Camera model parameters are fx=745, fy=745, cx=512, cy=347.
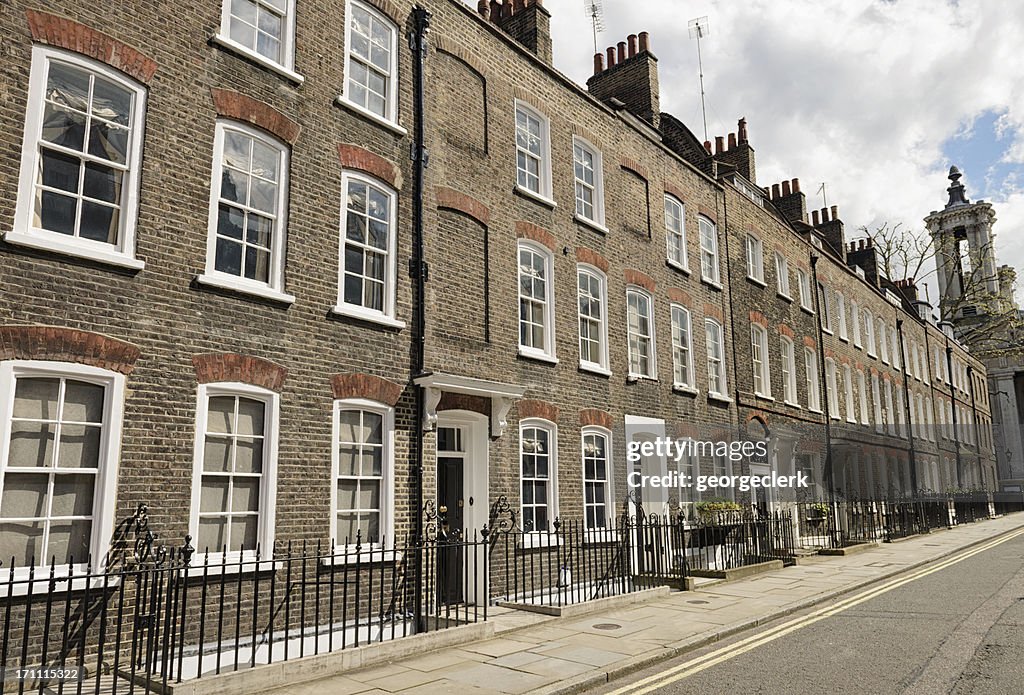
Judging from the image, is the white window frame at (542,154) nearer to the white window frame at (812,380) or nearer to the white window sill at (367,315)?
the white window sill at (367,315)

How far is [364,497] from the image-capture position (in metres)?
10.6

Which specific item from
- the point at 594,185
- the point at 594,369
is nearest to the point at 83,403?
the point at 594,369

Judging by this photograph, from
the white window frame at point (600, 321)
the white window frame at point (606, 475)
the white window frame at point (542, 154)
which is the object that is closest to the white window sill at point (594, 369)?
the white window frame at point (600, 321)

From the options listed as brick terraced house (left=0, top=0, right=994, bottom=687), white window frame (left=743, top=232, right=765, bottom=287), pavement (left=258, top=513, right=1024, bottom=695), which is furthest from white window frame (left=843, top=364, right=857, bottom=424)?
pavement (left=258, top=513, right=1024, bottom=695)

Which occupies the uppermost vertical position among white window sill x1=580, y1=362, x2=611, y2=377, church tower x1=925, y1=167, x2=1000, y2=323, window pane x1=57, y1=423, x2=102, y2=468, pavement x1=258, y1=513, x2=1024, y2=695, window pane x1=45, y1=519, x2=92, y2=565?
church tower x1=925, y1=167, x2=1000, y2=323

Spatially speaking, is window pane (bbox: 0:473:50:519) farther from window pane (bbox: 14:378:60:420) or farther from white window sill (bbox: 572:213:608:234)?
white window sill (bbox: 572:213:608:234)

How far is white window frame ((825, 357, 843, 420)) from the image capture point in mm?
27438

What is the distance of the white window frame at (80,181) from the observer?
7602 mm

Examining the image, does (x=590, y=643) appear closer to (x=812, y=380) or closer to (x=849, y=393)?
(x=812, y=380)

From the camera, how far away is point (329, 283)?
10461mm

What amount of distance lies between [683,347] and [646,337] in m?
1.87

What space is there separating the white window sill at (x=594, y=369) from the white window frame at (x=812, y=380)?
12.8 meters

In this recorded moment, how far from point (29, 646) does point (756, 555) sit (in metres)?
13.8

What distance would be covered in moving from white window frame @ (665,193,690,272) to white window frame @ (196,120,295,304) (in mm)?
10985
